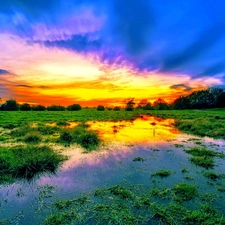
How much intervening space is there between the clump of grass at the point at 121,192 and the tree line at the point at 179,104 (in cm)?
9360

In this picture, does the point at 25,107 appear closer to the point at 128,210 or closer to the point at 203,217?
the point at 128,210

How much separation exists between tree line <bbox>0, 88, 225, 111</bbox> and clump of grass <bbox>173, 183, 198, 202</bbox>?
94514mm

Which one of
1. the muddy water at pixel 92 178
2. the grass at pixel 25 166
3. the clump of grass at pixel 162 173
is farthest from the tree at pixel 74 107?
the clump of grass at pixel 162 173

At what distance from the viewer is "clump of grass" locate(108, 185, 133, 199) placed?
656cm

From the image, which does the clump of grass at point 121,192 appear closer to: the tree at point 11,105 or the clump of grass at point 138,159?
the clump of grass at point 138,159

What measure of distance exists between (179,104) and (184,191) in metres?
123

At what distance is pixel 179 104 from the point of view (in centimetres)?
12331

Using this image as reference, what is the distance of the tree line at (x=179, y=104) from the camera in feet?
306

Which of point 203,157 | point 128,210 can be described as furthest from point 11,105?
point 128,210

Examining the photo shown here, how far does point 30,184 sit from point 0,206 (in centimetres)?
158

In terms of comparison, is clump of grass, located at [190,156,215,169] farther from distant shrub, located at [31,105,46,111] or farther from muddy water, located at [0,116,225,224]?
distant shrub, located at [31,105,46,111]

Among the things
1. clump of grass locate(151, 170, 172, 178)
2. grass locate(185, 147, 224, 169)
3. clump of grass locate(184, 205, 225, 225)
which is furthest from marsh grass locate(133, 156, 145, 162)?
clump of grass locate(184, 205, 225, 225)

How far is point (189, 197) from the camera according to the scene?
6.55 m

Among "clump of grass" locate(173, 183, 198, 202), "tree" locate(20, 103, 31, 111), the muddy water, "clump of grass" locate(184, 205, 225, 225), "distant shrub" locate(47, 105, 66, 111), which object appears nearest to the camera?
"clump of grass" locate(184, 205, 225, 225)
